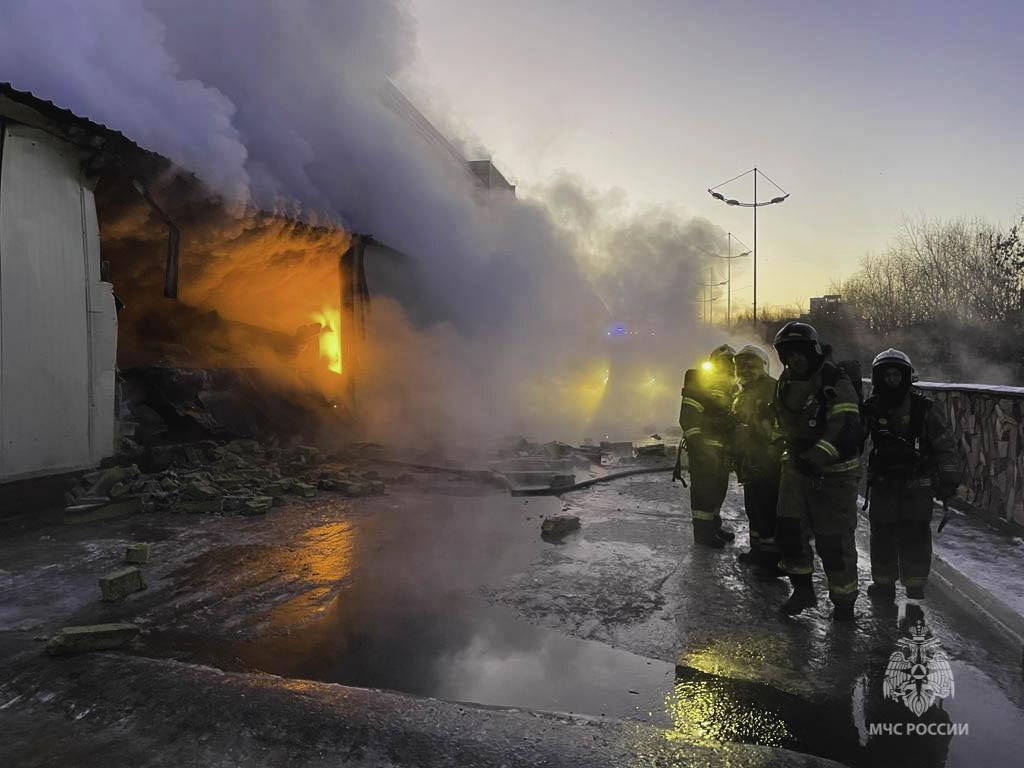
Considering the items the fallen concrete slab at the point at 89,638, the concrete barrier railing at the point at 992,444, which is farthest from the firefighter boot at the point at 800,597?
the fallen concrete slab at the point at 89,638

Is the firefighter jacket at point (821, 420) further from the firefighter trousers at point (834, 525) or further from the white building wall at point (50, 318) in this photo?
the white building wall at point (50, 318)

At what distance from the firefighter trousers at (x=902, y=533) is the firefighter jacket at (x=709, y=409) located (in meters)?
1.53

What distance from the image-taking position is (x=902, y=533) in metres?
4.19

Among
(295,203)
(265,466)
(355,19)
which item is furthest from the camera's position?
(355,19)

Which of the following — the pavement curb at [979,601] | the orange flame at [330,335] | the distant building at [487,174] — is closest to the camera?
the pavement curb at [979,601]

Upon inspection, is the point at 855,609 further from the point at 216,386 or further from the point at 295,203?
the point at 295,203

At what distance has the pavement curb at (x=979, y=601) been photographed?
3.73m

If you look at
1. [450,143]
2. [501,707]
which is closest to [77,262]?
[501,707]

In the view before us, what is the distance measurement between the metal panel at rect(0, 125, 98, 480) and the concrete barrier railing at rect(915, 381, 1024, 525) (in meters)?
9.08

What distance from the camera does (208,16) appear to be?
34.1ft

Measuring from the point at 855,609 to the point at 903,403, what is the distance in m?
1.41

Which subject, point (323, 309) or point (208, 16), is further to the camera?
point (323, 309)

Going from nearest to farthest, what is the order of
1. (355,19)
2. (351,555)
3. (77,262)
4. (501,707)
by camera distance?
(501,707), (351,555), (77,262), (355,19)

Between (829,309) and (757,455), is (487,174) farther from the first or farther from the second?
(829,309)
